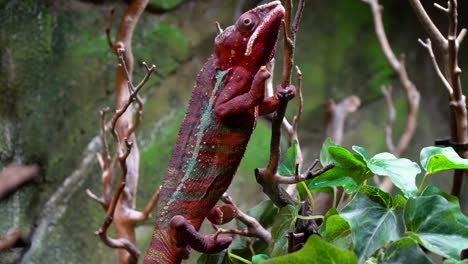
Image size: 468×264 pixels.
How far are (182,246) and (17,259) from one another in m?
1.10

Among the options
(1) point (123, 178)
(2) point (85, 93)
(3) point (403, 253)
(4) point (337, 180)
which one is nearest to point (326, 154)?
(4) point (337, 180)

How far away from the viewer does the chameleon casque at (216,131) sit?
3.15 ft

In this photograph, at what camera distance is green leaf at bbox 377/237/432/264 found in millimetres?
696

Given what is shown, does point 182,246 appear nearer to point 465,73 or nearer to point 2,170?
point 2,170

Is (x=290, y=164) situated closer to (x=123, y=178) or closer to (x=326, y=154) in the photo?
(x=326, y=154)

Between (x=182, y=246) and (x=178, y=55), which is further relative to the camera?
(x=178, y=55)

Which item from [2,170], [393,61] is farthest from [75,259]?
[393,61]

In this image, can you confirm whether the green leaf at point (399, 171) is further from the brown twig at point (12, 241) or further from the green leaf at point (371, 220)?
the brown twig at point (12, 241)

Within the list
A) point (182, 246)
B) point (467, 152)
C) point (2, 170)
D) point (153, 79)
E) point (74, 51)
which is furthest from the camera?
point (153, 79)

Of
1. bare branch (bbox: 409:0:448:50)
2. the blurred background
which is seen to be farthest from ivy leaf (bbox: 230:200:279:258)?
the blurred background

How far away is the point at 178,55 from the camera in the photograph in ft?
6.98

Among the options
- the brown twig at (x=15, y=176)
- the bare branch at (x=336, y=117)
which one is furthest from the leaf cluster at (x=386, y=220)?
the brown twig at (x=15, y=176)

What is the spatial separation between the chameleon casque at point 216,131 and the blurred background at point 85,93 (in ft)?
2.74

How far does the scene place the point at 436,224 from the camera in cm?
74
